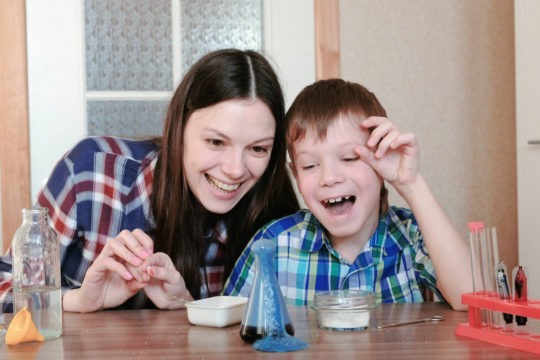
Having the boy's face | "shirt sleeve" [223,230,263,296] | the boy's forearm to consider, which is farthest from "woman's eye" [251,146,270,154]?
the boy's forearm

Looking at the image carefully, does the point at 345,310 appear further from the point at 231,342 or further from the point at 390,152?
the point at 390,152

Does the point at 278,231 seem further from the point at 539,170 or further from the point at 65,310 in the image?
the point at 539,170

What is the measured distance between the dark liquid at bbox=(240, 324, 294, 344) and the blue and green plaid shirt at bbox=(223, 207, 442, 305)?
0.47 meters

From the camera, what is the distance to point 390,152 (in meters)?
1.52

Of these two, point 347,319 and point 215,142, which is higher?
point 215,142

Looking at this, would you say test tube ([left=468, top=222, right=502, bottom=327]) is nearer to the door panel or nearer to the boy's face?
the boy's face

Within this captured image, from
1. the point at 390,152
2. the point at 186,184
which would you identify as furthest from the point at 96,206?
the point at 390,152

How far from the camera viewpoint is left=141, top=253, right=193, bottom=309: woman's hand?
1374mm

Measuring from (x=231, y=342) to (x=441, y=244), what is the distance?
515 millimetres

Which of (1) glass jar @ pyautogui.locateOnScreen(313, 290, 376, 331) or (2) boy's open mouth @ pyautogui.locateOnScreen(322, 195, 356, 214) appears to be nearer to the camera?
(1) glass jar @ pyautogui.locateOnScreen(313, 290, 376, 331)

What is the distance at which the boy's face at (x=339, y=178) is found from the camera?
154 centimetres

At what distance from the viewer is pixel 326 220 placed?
1561 mm

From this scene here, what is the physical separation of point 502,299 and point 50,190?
1.09m

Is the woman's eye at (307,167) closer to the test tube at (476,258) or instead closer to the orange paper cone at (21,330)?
the test tube at (476,258)
